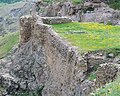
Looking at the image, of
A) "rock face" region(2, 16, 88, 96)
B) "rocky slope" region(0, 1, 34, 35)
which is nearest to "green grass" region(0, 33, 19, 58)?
"rock face" region(2, 16, 88, 96)

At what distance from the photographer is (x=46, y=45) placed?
2780cm

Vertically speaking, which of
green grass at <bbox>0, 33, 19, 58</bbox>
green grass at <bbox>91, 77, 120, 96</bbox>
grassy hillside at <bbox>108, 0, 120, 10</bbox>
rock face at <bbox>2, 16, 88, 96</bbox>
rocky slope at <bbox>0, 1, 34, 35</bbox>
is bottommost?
rocky slope at <bbox>0, 1, 34, 35</bbox>

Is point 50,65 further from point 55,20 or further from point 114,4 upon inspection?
point 114,4

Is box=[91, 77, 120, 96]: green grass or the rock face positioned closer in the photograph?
box=[91, 77, 120, 96]: green grass

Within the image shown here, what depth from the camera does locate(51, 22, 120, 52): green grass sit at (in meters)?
21.6

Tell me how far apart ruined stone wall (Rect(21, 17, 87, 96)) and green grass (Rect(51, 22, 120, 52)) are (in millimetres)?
548

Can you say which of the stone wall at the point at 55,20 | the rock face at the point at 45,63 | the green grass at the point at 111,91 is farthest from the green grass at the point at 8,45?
the green grass at the point at 111,91

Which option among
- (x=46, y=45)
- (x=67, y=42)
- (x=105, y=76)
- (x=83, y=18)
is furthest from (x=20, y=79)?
(x=83, y=18)

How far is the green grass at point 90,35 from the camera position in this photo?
2156 centimetres

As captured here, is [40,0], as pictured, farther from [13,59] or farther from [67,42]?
[67,42]

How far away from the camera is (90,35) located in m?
25.0

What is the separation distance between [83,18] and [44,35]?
2608 cm

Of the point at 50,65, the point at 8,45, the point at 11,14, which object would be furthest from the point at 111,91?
the point at 11,14

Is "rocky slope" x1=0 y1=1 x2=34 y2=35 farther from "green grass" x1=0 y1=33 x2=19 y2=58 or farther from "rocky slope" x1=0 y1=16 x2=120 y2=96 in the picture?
"rocky slope" x1=0 y1=16 x2=120 y2=96
